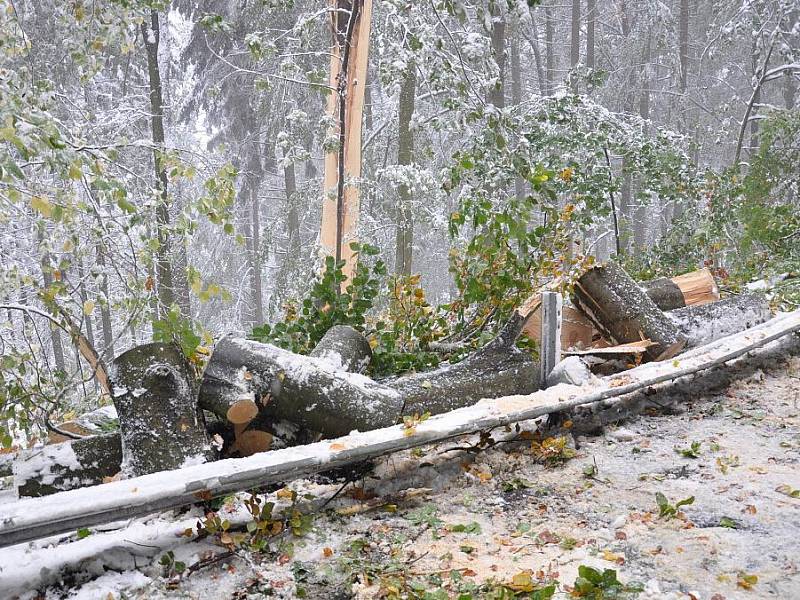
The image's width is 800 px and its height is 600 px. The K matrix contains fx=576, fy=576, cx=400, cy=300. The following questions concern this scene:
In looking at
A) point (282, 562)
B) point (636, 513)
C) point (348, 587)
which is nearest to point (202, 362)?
point (282, 562)

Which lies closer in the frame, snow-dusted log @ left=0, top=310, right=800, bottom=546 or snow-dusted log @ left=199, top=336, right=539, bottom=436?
snow-dusted log @ left=0, top=310, right=800, bottom=546

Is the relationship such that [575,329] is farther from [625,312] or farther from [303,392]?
[303,392]

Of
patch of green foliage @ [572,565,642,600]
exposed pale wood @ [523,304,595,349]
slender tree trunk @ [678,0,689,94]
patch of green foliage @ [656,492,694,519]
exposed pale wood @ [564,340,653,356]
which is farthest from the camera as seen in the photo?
slender tree trunk @ [678,0,689,94]

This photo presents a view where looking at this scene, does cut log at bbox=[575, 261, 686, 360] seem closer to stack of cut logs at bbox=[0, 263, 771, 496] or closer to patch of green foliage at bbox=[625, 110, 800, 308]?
stack of cut logs at bbox=[0, 263, 771, 496]

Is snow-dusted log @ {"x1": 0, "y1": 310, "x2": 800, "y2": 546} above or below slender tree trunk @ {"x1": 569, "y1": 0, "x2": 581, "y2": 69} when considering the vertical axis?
below

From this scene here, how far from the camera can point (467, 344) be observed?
13.2ft

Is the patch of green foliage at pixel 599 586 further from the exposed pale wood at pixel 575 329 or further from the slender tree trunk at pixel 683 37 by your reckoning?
the slender tree trunk at pixel 683 37

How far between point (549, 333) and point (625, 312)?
94cm

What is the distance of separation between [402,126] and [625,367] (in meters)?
8.34

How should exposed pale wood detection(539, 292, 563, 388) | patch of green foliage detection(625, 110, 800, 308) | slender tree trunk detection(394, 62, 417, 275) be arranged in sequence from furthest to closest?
slender tree trunk detection(394, 62, 417, 275), patch of green foliage detection(625, 110, 800, 308), exposed pale wood detection(539, 292, 563, 388)

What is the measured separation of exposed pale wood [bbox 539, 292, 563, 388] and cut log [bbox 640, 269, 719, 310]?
69.2 inches

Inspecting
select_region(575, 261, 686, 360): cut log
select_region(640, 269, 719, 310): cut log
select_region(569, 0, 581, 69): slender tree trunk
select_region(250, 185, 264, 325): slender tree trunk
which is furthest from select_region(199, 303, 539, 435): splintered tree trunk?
select_region(569, 0, 581, 69): slender tree trunk

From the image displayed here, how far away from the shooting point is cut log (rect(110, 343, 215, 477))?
2.36m

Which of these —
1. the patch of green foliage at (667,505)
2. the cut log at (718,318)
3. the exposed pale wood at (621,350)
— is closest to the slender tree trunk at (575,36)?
the cut log at (718,318)
